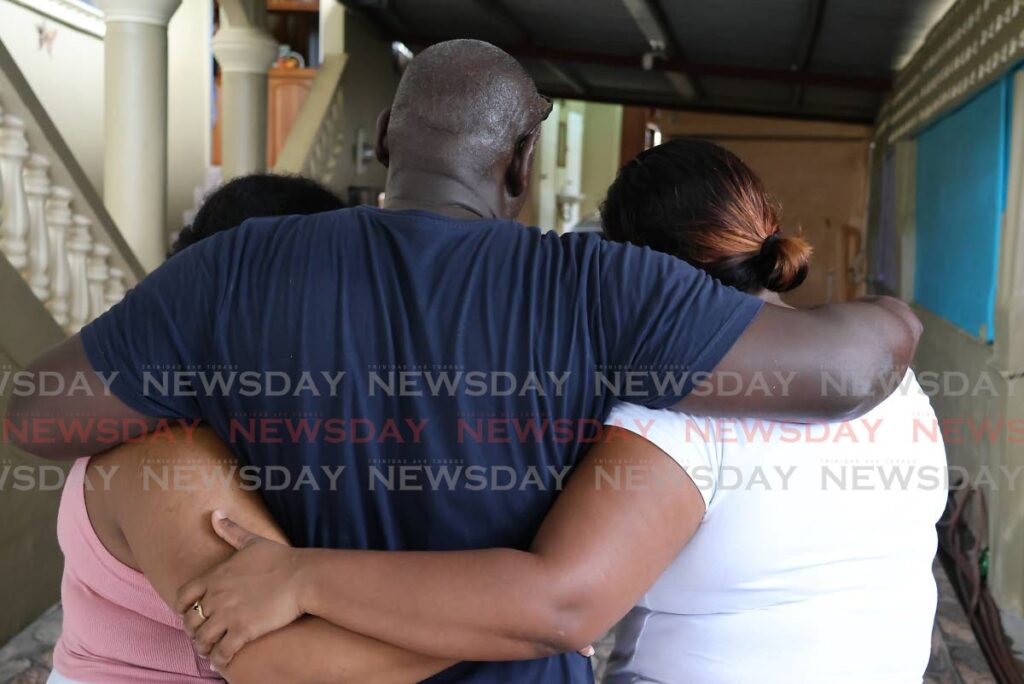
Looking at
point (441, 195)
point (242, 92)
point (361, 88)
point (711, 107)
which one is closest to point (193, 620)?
point (441, 195)

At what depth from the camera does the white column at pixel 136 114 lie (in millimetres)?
4973

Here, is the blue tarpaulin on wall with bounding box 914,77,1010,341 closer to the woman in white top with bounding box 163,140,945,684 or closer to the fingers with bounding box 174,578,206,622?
the woman in white top with bounding box 163,140,945,684

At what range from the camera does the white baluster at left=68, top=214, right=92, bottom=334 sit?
370 cm

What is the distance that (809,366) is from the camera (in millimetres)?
1194

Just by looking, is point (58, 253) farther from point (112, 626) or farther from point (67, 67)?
point (67, 67)

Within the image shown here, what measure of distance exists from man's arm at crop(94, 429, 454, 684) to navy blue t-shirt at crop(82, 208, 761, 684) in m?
0.05

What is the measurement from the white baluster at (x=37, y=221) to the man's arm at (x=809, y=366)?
9.27 ft

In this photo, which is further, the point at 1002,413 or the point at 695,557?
the point at 1002,413

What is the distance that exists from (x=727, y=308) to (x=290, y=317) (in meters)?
0.48

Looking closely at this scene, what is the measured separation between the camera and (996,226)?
3.96 m

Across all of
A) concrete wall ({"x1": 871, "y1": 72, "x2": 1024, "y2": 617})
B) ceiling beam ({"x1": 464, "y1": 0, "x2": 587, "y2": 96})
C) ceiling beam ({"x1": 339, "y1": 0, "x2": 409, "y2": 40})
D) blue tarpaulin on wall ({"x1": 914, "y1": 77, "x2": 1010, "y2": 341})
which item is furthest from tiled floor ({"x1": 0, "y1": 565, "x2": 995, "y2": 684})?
ceiling beam ({"x1": 339, "y1": 0, "x2": 409, "y2": 40})

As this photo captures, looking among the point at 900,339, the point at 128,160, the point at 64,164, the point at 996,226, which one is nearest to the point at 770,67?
the point at 996,226

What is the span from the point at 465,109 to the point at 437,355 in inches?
12.0

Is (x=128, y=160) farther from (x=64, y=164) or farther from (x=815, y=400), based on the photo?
(x=815, y=400)
